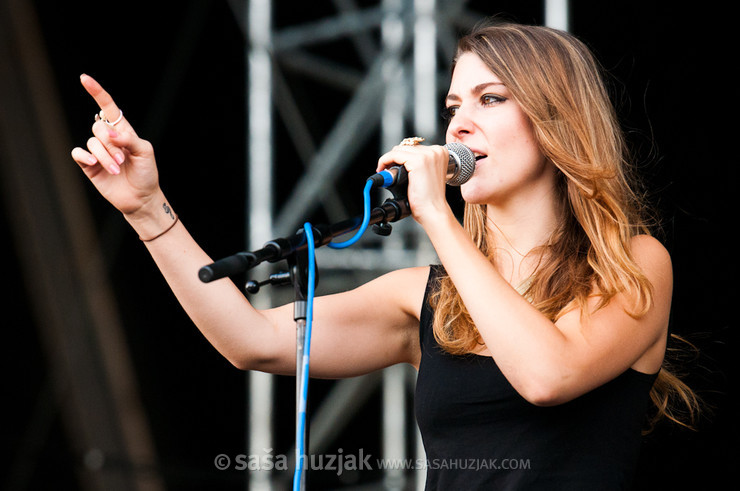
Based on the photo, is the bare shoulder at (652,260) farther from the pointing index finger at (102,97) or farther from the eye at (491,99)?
the pointing index finger at (102,97)

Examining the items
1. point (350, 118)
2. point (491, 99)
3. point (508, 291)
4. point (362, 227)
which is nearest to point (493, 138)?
point (491, 99)

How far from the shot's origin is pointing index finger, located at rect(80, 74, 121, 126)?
4.16 ft

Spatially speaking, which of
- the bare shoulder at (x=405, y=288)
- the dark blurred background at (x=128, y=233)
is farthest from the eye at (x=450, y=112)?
the dark blurred background at (x=128, y=233)

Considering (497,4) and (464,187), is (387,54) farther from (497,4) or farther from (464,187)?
(464,187)

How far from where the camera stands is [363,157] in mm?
3742

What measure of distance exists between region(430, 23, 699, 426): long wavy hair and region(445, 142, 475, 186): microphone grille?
0.49 ft

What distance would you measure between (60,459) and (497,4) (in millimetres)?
2581

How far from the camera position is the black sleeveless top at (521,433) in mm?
1368

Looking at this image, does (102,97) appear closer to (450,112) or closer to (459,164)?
(459,164)

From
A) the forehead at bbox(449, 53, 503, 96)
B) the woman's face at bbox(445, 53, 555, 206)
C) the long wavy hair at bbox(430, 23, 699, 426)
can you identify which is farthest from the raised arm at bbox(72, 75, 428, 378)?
the forehead at bbox(449, 53, 503, 96)

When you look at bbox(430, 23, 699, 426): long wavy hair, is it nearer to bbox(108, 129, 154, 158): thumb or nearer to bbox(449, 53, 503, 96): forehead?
bbox(449, 53, 503, 96): forehead

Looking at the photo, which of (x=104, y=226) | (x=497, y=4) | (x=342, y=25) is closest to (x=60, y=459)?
(x=104, y=226)

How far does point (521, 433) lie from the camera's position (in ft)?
4.60

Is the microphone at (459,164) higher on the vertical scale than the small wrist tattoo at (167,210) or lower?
higher
